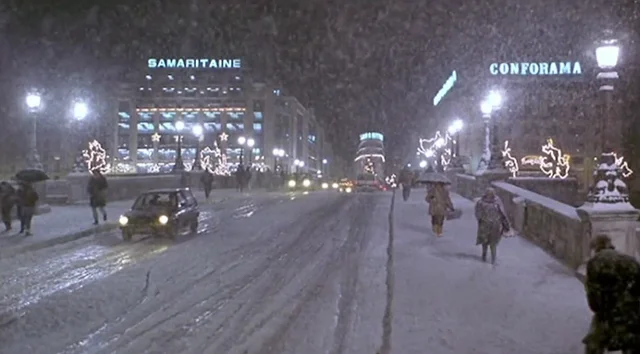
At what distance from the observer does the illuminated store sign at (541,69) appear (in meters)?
98.2

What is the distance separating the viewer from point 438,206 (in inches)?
880

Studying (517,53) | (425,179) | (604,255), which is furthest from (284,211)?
(517,53)

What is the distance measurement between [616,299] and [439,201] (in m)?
15.9

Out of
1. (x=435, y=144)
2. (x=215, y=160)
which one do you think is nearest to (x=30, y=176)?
(x=435, y=144)

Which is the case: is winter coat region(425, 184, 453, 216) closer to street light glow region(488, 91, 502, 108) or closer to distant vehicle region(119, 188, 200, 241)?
distant vehicle region(119, 188, 200, 241)

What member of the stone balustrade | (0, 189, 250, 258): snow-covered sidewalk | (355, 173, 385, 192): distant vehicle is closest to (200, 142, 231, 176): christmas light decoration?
(355, 173, 385, 192): distant vehicle

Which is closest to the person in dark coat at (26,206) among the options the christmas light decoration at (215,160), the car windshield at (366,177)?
the car windshield at (366,177)

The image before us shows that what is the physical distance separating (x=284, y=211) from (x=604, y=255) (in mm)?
26482

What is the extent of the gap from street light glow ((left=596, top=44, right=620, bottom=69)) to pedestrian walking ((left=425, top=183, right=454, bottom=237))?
28.0ft

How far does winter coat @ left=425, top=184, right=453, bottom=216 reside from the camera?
22.4 meters

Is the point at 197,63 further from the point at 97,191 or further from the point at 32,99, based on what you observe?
the point at 97,191

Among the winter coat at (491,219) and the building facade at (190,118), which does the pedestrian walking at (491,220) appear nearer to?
the winter coat at (491,219)

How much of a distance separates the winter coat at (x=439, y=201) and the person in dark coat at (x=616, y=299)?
15.6m

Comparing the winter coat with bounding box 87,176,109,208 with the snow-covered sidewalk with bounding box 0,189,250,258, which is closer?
the snow-covered sidewalk with bounding box 0,189,250,258
